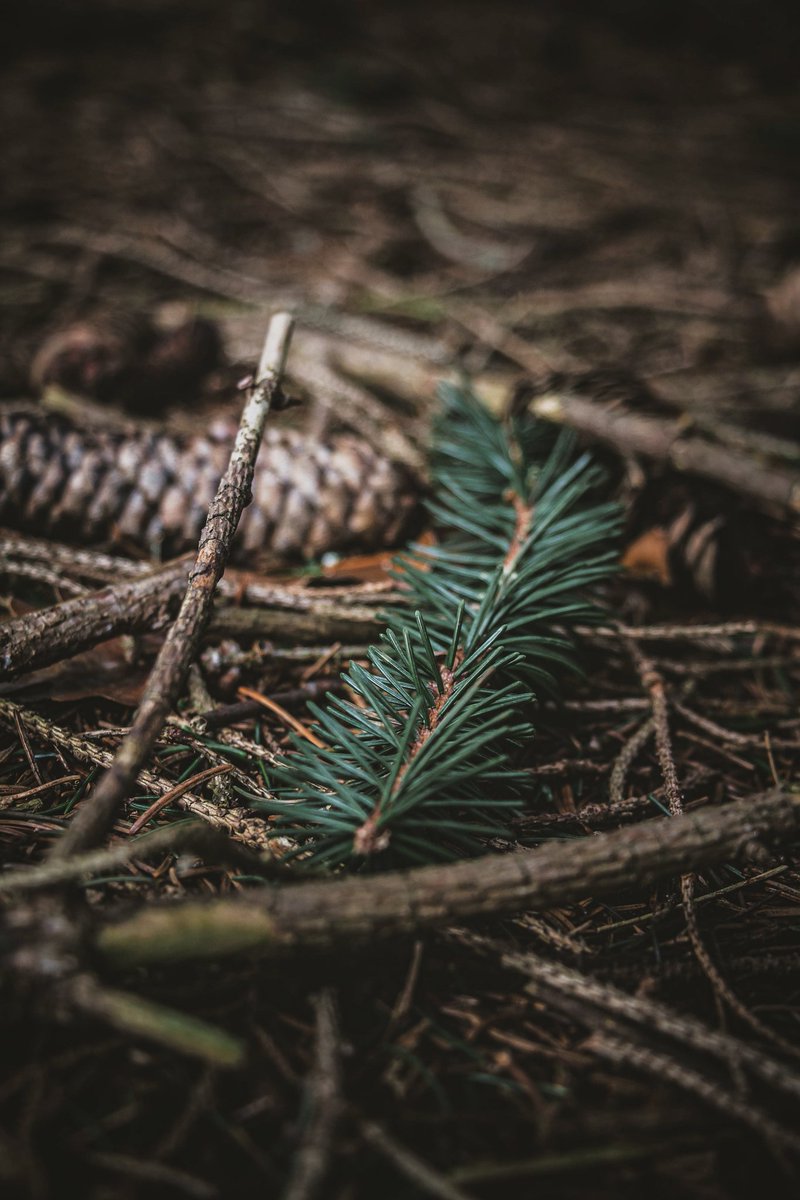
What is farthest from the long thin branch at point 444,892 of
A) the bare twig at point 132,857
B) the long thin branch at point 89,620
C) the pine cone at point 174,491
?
Answer: the pine cone at point 174,491

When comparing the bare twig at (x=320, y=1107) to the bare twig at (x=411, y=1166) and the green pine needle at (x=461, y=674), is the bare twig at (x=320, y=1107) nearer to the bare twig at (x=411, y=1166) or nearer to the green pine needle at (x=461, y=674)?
the bare twig at (x=411, y=1166)

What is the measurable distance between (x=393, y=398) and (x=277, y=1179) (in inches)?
75.6

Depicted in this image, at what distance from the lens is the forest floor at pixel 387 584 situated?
0.67 m

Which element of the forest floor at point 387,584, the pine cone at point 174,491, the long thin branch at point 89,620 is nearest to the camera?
the forest floor at point 387,584

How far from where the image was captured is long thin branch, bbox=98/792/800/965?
25.3 inches

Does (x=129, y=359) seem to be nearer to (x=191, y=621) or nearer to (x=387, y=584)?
(x=387, y=584)

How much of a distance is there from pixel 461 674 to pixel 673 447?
946 millimetres

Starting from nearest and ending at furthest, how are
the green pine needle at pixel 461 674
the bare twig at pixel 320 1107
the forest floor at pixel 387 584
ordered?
the bare twig at pixel 320 1107, the forest floor at pixel 387 584, the green pine needle at pixel 461 674

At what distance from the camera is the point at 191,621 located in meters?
0.82

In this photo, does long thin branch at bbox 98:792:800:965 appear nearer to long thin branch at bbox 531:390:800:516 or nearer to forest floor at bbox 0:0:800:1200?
forest floor at bbox 0:0:800:1200

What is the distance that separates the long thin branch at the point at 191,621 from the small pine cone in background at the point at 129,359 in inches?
38.0

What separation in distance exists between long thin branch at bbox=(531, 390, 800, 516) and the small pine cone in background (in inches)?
40.8

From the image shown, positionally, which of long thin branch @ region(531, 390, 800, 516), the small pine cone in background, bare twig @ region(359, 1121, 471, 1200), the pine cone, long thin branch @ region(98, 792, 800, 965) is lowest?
bare twig @ region(359, 1121, 471, 1200)

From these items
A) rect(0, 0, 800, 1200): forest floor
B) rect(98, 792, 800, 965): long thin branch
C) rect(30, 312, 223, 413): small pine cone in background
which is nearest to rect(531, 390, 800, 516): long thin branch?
rect(0, 0, 800, 1200): forest floor
